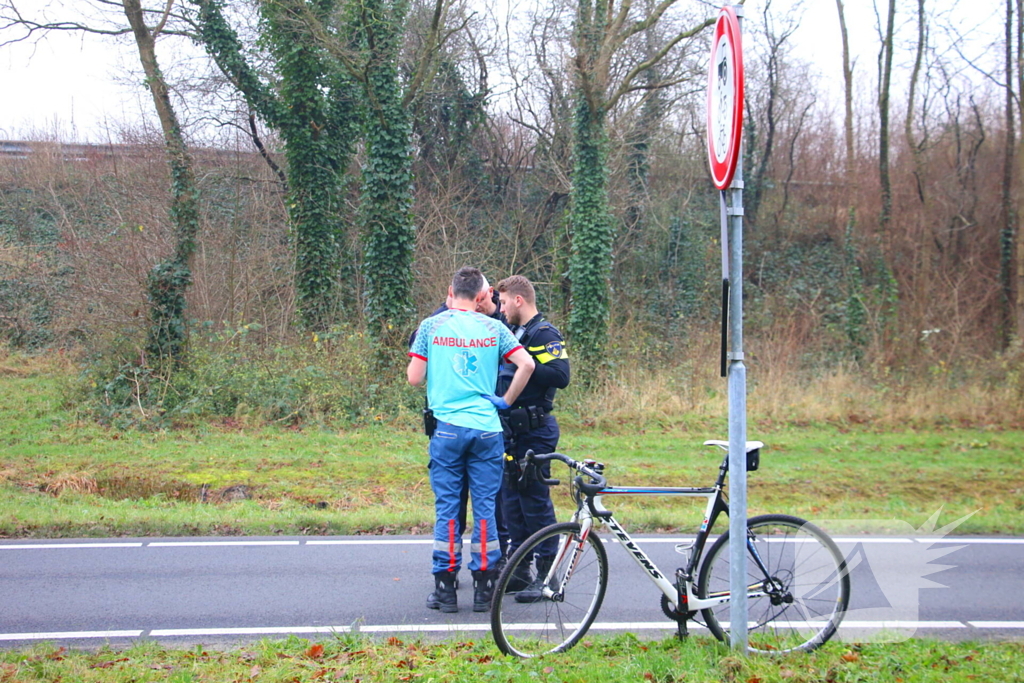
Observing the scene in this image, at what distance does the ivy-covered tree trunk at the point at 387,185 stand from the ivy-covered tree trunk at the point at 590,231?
12.3 feet

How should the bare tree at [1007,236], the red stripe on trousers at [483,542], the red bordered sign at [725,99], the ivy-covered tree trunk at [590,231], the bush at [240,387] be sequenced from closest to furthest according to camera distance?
1. the red bordered sign at [725,99]
2. the red stripe on trousers at [483,542]
3. the bush at [240,387]
4. the ivy-covered tree trunk at [590,231]
5. the bare tree at [1007,236]

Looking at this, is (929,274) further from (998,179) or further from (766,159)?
(766,159)

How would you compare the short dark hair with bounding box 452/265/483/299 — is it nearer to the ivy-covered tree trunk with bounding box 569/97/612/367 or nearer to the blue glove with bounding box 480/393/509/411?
the blue glove with bounding box 480/393/509/411

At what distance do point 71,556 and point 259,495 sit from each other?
106 inches

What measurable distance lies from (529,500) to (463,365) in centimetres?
118

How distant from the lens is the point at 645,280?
28.7 meters

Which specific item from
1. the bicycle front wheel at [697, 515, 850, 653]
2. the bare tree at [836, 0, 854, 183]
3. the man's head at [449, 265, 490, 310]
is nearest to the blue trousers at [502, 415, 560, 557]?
the man's head at [449, 265, 490, 310]

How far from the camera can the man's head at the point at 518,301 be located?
5918 mm

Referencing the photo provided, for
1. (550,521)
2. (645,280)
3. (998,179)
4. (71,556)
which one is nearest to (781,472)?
(550,521)

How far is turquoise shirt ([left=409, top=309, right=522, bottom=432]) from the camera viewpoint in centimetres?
531

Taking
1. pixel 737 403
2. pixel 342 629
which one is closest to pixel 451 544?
pixel 342 629

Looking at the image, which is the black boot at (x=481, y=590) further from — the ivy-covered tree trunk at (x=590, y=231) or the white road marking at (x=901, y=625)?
the ivy-covered tree trunk at (x=590, y=231)

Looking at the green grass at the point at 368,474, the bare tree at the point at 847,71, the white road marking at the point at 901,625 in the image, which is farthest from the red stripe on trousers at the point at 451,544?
the bare tree at the point at 847,71

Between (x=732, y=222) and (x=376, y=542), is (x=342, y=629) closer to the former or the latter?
(x=376, y=542)
